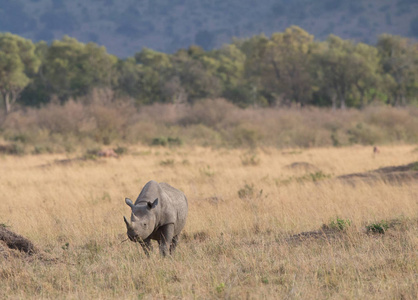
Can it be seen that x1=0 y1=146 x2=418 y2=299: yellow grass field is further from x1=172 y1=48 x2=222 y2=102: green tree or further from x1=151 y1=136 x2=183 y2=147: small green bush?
x1=172 y1=48 x2=222 y2=102: green tree

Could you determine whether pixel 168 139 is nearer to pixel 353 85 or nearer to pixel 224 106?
pixel 224 106

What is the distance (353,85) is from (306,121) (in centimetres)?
1530

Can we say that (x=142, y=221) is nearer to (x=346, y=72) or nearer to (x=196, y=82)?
(x=346, y=72)

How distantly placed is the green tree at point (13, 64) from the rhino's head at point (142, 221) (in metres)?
41.0

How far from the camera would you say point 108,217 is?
952 centimetres

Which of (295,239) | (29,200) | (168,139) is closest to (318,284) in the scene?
(295,239)

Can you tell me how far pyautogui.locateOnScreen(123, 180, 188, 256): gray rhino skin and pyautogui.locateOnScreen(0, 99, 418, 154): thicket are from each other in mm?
20174

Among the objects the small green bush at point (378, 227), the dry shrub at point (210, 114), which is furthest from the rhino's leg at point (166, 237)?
the dry shrub at point (210, 114)

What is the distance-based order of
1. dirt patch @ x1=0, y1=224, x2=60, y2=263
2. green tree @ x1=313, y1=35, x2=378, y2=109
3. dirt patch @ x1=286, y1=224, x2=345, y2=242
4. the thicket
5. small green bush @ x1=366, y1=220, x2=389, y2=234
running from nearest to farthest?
1. dirt patch @ x1=0, y1=224, x2=60, y2=263
2. dirt patch @ x1=286, y1=224, x2=345, y2=242
3. small green bush @ x1=366, y1=220, x2=389, y2=234
4. the thicket
5. green tree @ x1=313, y1=35, x2=378, y2=109

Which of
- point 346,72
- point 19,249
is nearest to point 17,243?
point 19,249

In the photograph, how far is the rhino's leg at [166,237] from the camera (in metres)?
6.42

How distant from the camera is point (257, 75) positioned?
55.1 meters

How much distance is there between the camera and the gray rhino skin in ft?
19.0

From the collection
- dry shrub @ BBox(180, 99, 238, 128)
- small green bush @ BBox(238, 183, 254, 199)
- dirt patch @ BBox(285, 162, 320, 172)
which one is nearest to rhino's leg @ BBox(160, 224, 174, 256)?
small green bush @ BBox(238, 183, 254, 199)
